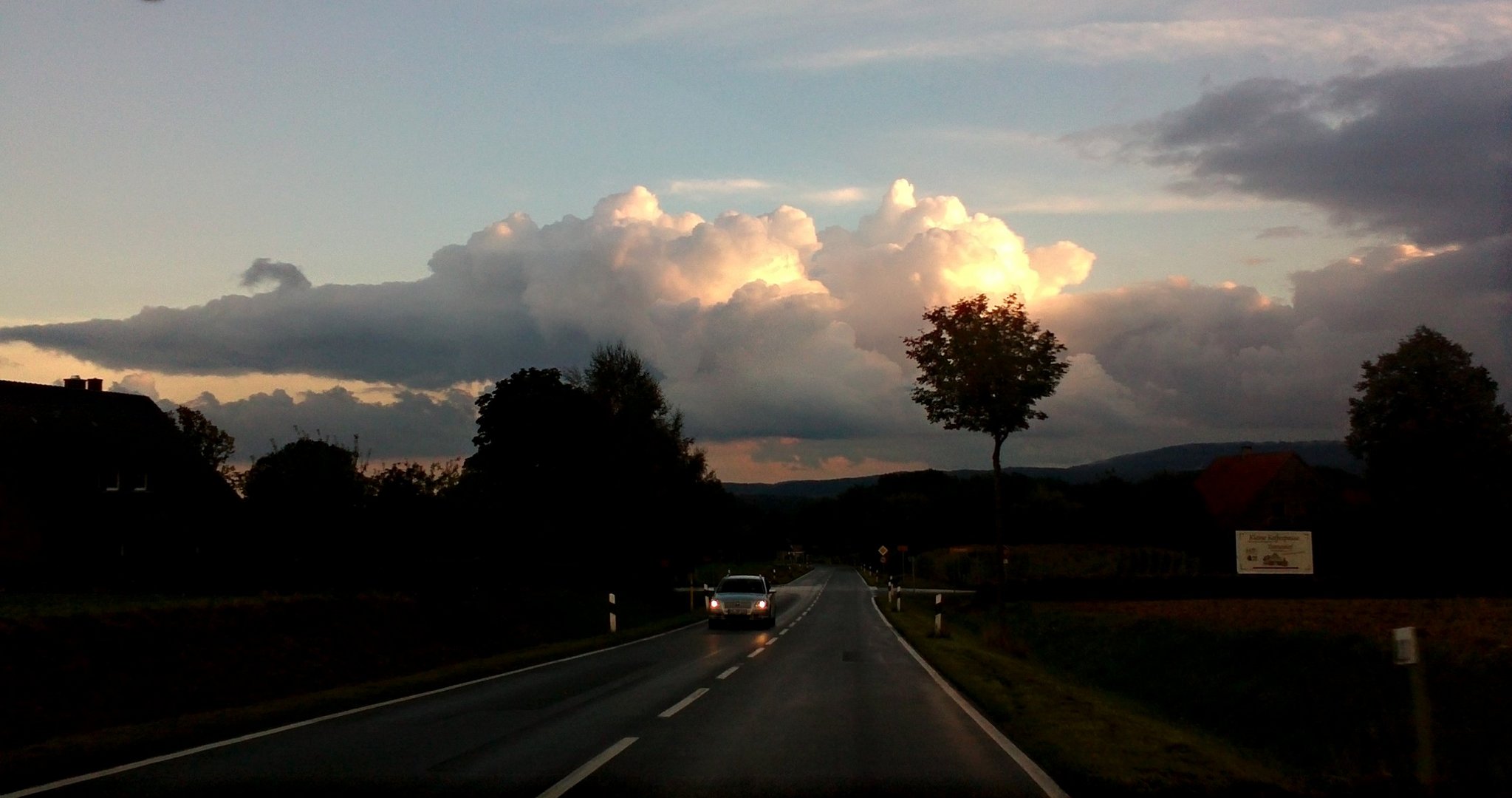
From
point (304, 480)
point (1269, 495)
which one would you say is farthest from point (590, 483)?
point (1269, 495)

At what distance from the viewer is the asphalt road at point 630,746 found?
910 cm

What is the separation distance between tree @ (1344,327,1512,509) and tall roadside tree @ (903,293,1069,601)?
43.7 meters

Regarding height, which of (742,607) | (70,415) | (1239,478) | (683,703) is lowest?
(742,607)

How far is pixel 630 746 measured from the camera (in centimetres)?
1116

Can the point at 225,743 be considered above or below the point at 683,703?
above

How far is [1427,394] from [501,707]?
207ft

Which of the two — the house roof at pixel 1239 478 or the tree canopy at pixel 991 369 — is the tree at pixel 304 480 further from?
the house roof at pixel 1239 478

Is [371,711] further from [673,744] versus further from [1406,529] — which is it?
[1406,529]

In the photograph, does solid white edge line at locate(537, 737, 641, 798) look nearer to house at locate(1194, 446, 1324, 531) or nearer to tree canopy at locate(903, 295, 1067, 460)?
tree canopy at locate(903, 295, 1067, 460)

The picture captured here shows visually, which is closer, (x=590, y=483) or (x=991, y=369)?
(x=991, y=369)

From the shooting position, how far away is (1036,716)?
13.5m

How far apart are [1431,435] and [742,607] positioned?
4540 centimetres

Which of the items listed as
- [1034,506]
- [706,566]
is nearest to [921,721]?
[1034,506]

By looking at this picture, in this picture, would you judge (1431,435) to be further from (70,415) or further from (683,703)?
(70,415)
